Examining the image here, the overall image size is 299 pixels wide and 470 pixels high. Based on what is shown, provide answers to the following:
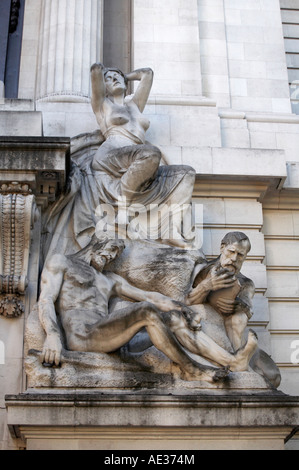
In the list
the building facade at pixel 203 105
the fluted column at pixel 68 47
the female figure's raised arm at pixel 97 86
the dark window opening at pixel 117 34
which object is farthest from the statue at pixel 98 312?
the dark window opening at pixel 117 34

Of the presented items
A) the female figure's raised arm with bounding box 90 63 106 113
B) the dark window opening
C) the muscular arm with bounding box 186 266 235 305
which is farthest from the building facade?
the muscular arm with bounding box 186 266 235 305

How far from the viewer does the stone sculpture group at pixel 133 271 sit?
8945mm

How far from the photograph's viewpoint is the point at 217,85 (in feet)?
46.5

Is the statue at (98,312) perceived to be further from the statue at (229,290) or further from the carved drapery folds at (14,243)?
the carved drapery folds at (14,243)

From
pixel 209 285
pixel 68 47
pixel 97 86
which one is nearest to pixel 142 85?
pixel 97 86

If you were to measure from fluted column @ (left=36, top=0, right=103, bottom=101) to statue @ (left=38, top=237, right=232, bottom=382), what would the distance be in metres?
4.04

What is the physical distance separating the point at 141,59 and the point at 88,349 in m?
6.71

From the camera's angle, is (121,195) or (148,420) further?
(121,195)

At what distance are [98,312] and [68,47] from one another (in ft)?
20.4

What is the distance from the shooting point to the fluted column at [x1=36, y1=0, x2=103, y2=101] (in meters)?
13.5

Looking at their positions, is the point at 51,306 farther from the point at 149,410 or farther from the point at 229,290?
the point at 229,290

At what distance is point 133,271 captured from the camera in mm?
10258

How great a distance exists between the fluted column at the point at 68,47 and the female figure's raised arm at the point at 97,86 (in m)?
0.98
